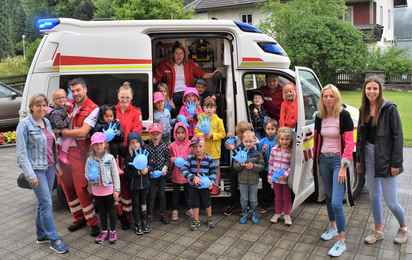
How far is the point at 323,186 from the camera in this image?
4.34 m

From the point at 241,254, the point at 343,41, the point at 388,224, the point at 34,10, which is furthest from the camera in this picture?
the point at 34,10

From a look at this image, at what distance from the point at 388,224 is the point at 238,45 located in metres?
3.22

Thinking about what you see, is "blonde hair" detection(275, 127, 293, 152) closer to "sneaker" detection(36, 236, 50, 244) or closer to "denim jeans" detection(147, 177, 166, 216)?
"denim jeans" detection(147, 177, 166, 216)

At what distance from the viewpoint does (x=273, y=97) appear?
19.2ft

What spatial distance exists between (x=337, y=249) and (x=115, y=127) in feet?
9.92

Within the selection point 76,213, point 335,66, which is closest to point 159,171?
point 76,213

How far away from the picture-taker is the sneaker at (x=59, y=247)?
A: 4.18 meters

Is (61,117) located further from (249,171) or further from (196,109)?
(249,171)

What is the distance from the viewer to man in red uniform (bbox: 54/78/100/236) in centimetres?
440

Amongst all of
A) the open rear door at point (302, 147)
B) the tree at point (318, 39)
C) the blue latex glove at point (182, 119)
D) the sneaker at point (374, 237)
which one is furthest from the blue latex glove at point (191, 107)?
the tree at point (318, 39)

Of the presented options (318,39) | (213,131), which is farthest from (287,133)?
(318,39)

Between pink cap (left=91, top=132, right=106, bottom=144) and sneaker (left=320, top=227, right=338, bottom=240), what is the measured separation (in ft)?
9.65

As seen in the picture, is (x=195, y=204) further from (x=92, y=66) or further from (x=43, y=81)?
(x=43, y=81)

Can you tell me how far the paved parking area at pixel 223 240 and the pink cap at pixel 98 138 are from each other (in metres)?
1.32
